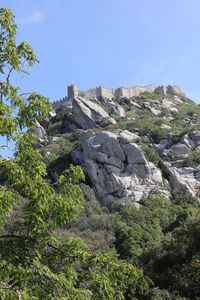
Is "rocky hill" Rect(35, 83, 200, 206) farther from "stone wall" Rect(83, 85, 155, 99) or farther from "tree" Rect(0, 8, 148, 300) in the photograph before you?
"tree" Rect(0, 8, 148, 300)

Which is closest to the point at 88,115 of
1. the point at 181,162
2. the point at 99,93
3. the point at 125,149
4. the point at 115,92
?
the point at 125,149

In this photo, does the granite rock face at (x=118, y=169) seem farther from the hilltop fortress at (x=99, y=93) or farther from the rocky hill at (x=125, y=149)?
the hilltop fortress at (x=99, y=93)

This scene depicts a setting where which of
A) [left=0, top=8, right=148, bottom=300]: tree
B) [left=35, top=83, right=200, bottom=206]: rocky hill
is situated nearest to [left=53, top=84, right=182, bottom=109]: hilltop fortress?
[left=35, top=83, right=200, bottom=206]: rocky hill

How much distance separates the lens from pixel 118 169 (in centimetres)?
4300

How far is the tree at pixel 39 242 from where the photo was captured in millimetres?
4359

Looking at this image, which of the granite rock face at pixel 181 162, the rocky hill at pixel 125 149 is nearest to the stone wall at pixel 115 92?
the rocky hill at pixel 125 149

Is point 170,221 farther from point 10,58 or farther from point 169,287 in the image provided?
point 10,58

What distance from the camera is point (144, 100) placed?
2881 inches

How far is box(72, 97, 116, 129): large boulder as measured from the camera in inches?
2215

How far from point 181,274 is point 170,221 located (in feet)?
61.8

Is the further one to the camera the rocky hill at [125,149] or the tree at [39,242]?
the rocky hill at [125,149]

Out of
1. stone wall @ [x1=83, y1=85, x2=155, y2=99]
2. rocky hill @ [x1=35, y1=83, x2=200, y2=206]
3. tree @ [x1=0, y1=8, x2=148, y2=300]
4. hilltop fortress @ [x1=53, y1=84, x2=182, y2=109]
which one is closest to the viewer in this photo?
tree @ [x1=0, y1=8, x2=148, y2=300]

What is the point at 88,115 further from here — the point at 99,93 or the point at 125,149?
the point at 99,93

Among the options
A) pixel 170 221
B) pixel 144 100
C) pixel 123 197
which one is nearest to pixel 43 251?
pixel 170 221
